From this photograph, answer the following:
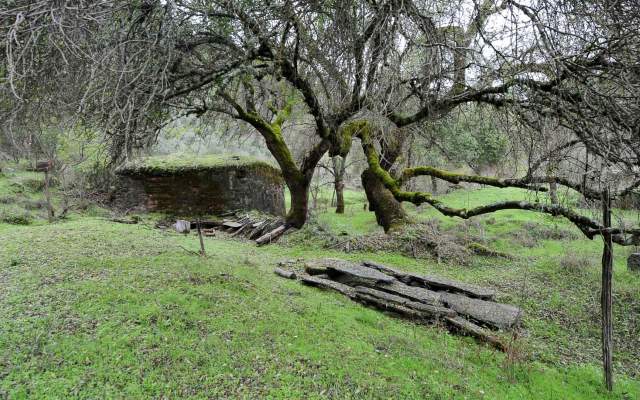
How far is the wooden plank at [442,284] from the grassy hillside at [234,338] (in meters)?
0.74

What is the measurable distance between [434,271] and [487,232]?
6002mm

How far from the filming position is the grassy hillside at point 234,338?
119 inches

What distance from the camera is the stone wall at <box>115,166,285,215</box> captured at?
499 inches

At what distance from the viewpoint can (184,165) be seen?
509 inches

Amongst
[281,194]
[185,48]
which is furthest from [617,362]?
[281,194]

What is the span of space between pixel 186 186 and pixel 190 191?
0.24m

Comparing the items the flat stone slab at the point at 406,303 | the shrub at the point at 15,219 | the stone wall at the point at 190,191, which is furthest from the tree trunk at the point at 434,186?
the shrub at the point at 15,219

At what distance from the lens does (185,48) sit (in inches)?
159

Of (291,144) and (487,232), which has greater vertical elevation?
(291,144)

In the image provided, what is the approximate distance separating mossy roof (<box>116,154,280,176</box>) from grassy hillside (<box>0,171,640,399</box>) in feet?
20.2

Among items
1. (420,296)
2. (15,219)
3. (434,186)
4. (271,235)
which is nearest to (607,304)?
(420,296)

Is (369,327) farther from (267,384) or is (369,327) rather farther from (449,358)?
(267,384)

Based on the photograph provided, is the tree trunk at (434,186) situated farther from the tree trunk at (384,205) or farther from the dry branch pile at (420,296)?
the dry branch pile at (420,296)

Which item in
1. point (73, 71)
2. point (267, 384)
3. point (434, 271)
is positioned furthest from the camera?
point (434, 271)
